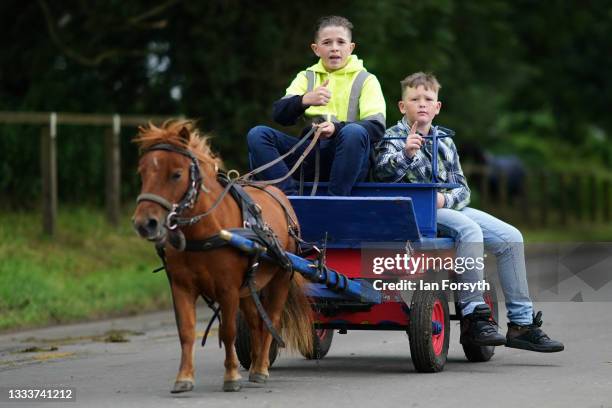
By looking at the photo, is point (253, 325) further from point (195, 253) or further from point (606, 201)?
point (606, 201)

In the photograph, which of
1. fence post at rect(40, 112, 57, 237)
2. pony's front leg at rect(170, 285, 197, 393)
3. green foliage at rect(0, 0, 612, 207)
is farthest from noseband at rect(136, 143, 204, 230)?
green foliage at rect(0, 0, 612, 207)

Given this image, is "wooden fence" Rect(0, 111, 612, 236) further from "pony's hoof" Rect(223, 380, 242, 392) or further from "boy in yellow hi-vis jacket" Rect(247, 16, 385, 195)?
"pony's hoof" Rect(223, 380, 242, 392)

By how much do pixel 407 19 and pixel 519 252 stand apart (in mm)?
14587

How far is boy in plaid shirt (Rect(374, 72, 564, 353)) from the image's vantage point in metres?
10.6

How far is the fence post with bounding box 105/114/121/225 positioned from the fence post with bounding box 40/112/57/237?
1.26 m

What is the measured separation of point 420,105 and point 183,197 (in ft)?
9.02

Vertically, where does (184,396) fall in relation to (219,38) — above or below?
below

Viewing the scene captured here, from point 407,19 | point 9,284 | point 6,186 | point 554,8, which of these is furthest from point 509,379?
point 554,8

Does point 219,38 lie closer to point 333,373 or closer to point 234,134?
point 234,134

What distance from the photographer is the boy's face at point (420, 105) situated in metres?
10.9

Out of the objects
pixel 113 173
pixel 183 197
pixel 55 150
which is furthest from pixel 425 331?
pixel 113 173

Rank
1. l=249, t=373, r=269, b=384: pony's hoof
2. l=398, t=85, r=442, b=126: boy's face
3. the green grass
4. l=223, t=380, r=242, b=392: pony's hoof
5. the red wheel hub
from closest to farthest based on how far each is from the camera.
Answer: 1. l=223, t=380, r=242, b=392: pony's hoof
2. l=249, t=373, r=269, b=384: pony's hoof
3. the red wheel hub
4. l=398, t=85, r=442, b=126: boy's face
5. the green grass

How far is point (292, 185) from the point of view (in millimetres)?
10727
